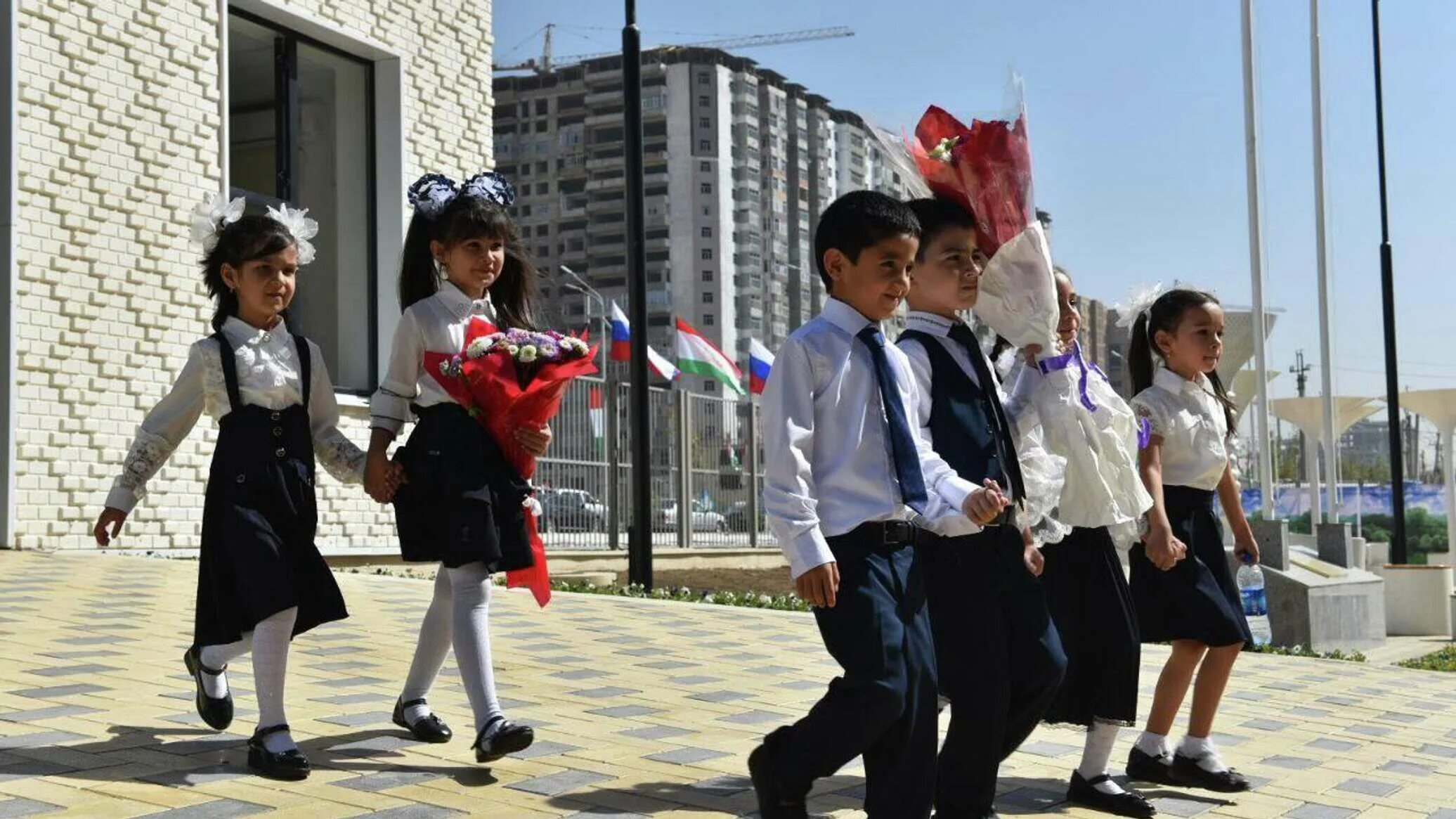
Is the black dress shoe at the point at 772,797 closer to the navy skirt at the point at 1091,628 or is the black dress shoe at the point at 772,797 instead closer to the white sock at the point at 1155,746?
the navy skirt at the point at 1091,628

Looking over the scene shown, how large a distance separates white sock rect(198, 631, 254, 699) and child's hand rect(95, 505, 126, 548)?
440 mm

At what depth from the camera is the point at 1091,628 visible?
4.66m

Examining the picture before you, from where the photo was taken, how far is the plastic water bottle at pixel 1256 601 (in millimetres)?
12820

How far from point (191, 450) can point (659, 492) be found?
25.1 ft

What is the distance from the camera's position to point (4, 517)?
11930 mm

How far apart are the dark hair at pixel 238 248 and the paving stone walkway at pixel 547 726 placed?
1.40 metres

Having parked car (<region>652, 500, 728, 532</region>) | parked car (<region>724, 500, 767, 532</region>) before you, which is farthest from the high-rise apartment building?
parked car (<region>652, 500, 728, 532</region>)

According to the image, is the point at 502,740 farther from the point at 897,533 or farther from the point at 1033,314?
the point at 1033,314

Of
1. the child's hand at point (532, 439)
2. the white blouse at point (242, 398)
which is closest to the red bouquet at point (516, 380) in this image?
the child's hand at point (532, 439)

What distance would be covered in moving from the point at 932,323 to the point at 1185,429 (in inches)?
58.7

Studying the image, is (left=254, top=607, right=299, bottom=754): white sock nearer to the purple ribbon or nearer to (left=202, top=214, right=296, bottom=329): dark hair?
(left=202, top=214, right=296, bottom=329): dark hair

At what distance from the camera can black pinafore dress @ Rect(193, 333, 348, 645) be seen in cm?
460

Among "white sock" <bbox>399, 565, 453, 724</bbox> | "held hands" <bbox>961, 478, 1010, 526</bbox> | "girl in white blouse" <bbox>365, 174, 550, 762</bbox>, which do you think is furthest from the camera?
"white sock" <bbox>399, 565, 453, 724</bbox>

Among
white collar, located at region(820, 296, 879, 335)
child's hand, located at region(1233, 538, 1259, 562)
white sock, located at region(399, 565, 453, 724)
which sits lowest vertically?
white sock, located at region(399, 565, 453, 724)
